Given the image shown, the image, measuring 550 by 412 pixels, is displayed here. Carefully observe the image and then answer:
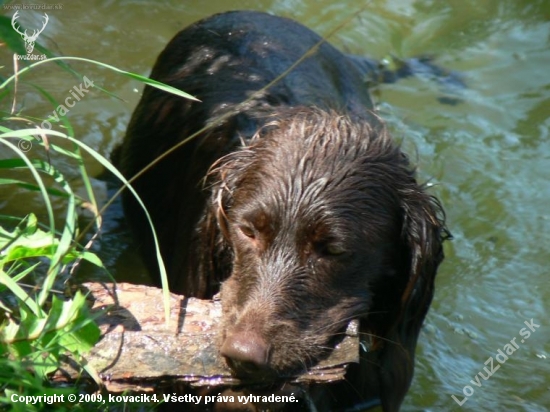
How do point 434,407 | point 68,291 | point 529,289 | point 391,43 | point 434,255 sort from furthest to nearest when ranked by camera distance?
point 391,43
point 529,289
point 434,407
point 434,255
point 68,291

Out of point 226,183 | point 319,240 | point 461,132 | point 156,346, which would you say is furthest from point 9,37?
point 461,132

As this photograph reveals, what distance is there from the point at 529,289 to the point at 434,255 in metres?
2.37

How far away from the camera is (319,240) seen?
3.59 metres

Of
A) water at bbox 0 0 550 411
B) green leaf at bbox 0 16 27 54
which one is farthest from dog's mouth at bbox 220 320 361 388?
water at bbox 0 0 550 411

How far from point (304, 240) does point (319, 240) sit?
0.06 m

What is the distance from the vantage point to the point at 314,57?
577 centimetres

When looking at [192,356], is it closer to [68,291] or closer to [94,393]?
[94,393]

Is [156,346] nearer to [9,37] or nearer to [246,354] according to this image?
[246,354]

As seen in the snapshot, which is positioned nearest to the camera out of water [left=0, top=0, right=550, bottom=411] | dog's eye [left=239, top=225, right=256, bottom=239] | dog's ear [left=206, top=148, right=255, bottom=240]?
dog's eye [left=239, top=225, right=256, bottom=239]

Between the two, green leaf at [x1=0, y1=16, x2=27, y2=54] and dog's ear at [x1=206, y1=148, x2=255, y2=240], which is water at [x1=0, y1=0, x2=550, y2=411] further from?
green leaf at [x1=0, y1=16, x2=27, y2=54]

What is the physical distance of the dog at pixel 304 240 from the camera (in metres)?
3.48

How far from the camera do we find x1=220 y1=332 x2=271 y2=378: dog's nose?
3.14m

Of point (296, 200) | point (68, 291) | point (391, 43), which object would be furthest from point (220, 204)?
point (391, 43)

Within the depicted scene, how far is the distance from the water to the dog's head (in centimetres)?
80
